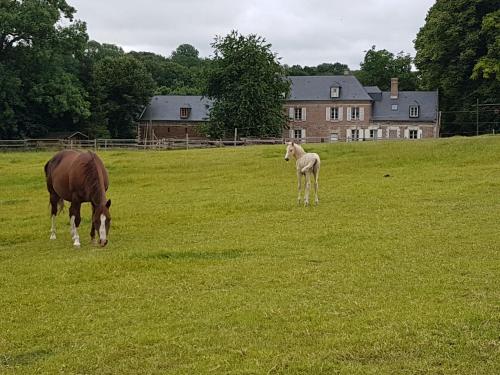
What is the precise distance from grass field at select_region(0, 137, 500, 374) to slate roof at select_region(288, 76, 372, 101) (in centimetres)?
5072

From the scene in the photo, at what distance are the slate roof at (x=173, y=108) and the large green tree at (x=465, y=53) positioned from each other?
2636 centimetres

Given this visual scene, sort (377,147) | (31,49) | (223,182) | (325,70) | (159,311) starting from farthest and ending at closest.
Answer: (325,70)
(31,49)
(377,147)
(223,182)
(159,311)

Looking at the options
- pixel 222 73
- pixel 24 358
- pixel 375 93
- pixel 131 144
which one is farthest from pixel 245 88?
pixel 24 358

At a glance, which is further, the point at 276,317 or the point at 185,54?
the point at 185,54

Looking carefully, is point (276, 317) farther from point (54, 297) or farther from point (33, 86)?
point (33, 86)

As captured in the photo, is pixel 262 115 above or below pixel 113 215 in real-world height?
above

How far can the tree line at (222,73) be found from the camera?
49.1 m

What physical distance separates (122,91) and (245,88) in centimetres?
2068

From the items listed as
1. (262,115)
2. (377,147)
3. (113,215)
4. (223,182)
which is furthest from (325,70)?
(113,215)

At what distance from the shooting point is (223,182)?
79.1ft

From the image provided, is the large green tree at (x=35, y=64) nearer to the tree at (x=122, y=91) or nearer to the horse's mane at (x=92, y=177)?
the tree at (x=122, y=91)

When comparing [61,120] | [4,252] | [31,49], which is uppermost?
[31,49]

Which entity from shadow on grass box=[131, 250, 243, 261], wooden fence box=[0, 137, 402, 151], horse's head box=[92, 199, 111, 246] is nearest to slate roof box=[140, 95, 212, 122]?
wooden fence box=[0, 137, 402, 151]

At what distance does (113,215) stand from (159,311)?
32.3 ft
